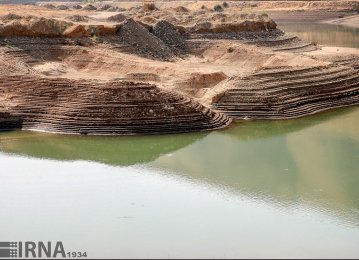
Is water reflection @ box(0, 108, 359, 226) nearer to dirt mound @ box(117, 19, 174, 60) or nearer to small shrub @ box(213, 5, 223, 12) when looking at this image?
dirt mound @ box(117, 19, 174, 60)

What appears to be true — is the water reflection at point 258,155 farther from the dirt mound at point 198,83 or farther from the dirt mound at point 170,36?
the dirt mound at point 170,36

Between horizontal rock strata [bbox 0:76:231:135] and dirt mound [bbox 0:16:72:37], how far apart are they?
9.91m

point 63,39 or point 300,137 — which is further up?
point 63,39

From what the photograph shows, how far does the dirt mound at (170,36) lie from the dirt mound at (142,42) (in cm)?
112

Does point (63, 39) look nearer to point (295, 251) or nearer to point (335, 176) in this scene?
point (335, 176)

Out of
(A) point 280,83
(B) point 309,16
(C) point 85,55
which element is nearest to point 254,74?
(A) point 280,83

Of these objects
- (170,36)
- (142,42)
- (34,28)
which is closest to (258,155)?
(142,42)

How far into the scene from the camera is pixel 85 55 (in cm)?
3148

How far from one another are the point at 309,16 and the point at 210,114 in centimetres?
5375

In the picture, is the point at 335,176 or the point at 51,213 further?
the point at 335,176

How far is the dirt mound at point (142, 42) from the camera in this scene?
111 feet

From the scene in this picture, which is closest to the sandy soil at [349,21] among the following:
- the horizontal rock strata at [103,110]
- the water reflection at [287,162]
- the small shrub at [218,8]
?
the small shrub at [218,8]

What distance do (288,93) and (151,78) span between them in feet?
20.8

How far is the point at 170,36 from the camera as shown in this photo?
37.8 metres
